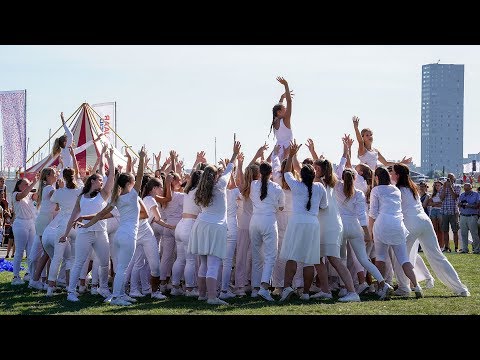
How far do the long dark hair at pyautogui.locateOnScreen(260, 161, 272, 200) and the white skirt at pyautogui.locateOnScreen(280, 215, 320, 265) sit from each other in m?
0.56

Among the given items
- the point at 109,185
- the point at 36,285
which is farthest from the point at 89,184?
the point at 36,285

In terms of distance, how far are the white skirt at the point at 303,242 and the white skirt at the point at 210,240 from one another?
96 cm

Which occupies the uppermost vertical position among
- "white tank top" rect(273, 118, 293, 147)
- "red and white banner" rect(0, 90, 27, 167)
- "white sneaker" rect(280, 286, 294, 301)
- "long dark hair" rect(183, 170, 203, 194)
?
"red and white banner" rect(0, 90, 27, 167)

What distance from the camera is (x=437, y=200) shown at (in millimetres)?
22172

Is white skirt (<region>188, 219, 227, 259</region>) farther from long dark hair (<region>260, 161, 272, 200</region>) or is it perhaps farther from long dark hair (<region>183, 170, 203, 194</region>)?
long dark hair (<region>260, 161, 272, 200</region>)

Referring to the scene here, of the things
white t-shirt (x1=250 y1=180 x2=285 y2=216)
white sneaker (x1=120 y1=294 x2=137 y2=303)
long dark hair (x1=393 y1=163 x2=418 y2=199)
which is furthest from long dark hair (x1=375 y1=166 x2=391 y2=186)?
white sneaker (x1=120 y1=294 x2=137 y2=303)

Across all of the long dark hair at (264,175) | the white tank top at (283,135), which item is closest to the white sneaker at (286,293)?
the long dark hair at (264,175)

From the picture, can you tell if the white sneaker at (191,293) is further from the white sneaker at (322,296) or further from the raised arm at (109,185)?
the raised arm at (109,185)

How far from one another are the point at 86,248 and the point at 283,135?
3.61 meters

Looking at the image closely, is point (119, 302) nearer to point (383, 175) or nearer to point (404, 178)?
point (383, 175)

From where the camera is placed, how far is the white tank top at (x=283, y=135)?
12.8 metres

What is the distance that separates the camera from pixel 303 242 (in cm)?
1140

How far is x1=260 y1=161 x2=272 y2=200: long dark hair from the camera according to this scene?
37.9ft
